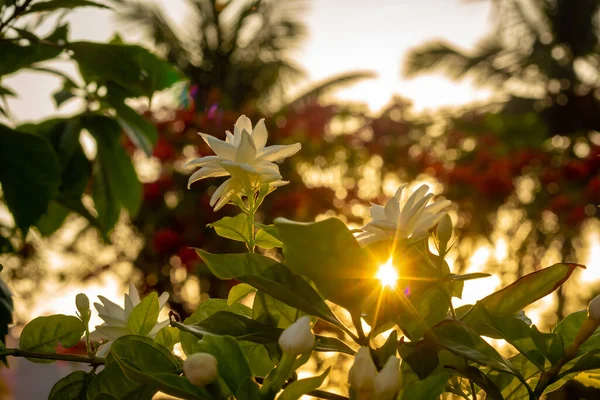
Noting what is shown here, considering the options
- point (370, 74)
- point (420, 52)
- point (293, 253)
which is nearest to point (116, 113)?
point (293, 253)

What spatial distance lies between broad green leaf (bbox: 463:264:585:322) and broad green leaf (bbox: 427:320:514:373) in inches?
1.5

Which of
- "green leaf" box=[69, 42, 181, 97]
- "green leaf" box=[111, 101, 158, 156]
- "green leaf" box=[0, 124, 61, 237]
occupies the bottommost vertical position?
"green leaf" box=[0, 124, 61, 237]

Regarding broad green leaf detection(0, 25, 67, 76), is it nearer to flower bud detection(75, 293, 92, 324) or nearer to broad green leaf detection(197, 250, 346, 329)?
flower bud detection(75, 293, 92, 324)

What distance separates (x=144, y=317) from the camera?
16.2 inches

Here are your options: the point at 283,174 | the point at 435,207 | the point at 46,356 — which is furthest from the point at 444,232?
the point at 283,174

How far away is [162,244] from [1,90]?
3416 mm

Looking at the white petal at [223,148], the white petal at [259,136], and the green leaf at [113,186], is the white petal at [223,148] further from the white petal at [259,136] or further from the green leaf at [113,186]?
the green leaf at [113,186]

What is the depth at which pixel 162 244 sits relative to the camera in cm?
424

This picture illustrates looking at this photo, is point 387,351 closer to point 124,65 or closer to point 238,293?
point 238,293

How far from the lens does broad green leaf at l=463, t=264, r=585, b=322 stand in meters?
0.36

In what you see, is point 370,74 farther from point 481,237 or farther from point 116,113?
point 116,113

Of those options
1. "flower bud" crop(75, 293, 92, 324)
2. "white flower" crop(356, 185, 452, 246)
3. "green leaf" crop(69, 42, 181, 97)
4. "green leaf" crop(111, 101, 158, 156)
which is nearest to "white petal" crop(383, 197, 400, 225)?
"white flower" crop(356, 185, 452, 246)

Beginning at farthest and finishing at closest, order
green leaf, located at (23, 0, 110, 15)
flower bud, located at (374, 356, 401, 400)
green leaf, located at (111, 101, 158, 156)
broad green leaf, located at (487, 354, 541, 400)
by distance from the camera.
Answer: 1. green leaf, located at (111, 101, 158, 156)
2. green leaf, located at (23, 0, 110, 15)
3. broad green leaf, located at (487, 354, 541, 400)
4. flower bud, located at (374, 356, 401, 400)

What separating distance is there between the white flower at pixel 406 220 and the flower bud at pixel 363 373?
0.23ft
